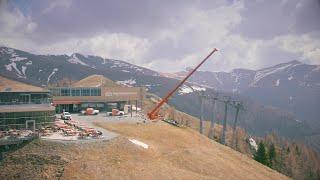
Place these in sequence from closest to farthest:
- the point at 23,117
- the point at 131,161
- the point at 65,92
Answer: the point at 131,161, the point at 23,117, the point at 65,92

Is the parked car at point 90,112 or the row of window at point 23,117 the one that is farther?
the parked car at point 90,112

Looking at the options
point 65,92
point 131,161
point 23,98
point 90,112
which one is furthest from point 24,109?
point 65,92

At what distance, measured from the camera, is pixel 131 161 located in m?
48.4

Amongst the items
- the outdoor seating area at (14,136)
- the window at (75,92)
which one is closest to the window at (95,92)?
the window at (75,92)

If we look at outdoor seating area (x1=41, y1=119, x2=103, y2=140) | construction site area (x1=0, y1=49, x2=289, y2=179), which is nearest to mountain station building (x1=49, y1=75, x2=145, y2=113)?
construction site area (x1=0, y1=49, x2=289, y2=179)

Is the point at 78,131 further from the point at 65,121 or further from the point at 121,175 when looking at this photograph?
the point at 121,175

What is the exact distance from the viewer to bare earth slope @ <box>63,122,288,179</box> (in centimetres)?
4516

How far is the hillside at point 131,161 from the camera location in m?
44.5

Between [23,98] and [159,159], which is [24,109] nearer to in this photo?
[23,98]

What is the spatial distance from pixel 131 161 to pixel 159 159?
4.82 metres

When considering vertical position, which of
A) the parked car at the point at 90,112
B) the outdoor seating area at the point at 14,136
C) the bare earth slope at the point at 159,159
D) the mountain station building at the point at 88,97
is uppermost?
the mountain station building at the point at 88,97

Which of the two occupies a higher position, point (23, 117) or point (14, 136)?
point (23, 117)

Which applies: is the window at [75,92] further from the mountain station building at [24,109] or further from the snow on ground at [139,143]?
the snow on ground at [139,143]

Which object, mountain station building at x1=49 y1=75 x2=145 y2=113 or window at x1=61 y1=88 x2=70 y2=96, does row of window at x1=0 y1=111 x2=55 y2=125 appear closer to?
mountain station building at x1=49 y1=75 x2=145 y2=113
